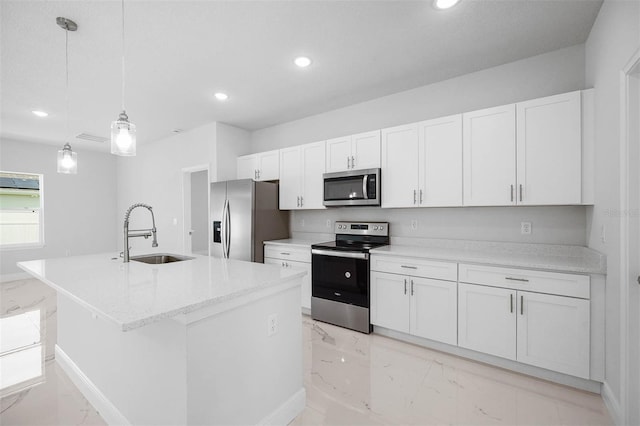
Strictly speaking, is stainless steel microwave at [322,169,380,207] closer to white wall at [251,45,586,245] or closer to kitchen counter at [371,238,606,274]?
white wall at [251,45,586,245]

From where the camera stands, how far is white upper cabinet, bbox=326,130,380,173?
3307 millimetres

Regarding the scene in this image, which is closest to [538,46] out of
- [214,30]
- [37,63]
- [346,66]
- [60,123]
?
[346,66]

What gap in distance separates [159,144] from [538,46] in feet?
19.6

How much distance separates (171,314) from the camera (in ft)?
3.81

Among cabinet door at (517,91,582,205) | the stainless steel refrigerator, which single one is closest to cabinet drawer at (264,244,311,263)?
the stainless steel refrigerator

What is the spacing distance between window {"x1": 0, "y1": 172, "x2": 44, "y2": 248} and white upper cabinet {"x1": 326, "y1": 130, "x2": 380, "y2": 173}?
6312mm

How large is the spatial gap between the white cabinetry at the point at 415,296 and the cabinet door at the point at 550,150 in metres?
0.94

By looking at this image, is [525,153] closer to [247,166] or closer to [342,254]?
[342,254]

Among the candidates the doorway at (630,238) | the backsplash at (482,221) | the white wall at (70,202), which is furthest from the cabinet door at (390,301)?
the white wall at (70,202)

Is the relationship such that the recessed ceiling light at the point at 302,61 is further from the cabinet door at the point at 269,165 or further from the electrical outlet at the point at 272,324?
the electrical outlet at the point at 272,324

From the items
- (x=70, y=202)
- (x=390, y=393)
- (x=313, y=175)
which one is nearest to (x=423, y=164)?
(x=313, y=175)

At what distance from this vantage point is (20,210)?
573 centimetres

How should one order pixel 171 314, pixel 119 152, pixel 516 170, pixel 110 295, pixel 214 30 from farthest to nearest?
1. pixel 516 170
2. pixel 214 30
3. pixel 119 152
4. pixel 110 295
5. pixel 171 314

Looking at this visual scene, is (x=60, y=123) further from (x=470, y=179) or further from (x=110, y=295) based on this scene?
(x=470, y=179)
